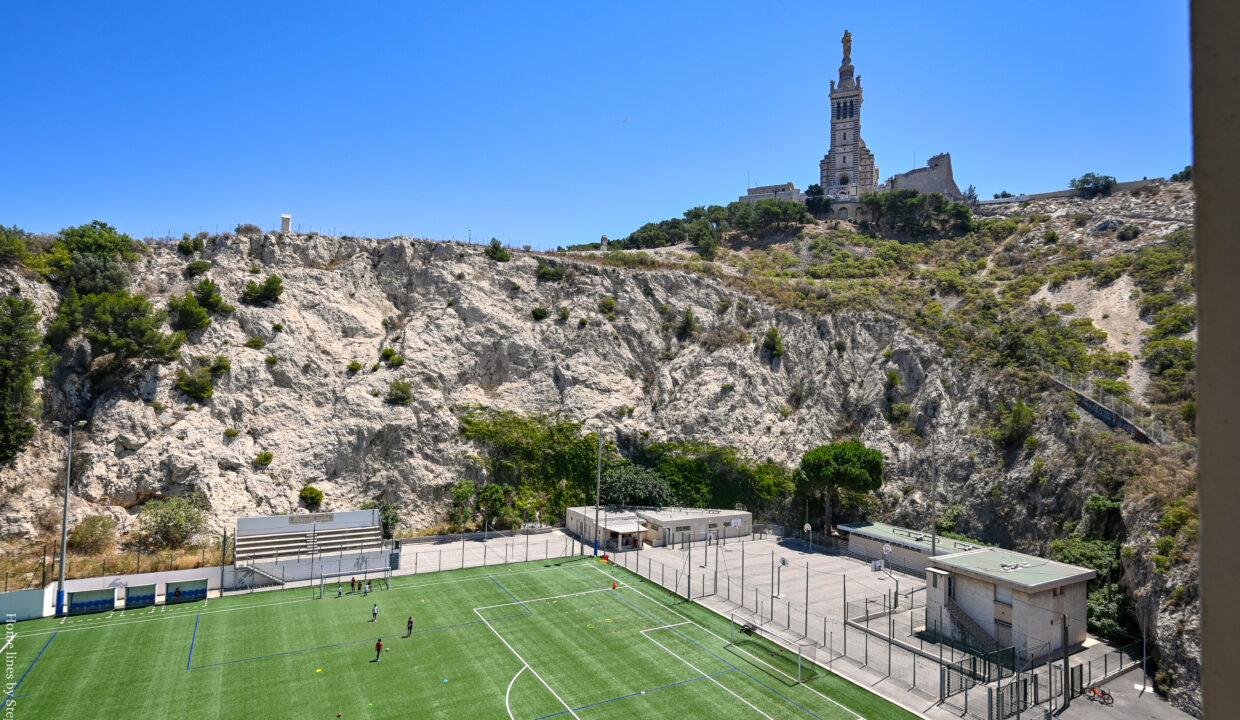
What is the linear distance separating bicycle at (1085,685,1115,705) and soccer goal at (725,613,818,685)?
33.0ft

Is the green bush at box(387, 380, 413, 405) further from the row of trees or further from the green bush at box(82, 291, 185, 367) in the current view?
the green bush at box(82, 291, 185, 367)

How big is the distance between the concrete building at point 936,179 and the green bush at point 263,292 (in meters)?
94.6

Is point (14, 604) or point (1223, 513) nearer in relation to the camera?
point (1223, 513)

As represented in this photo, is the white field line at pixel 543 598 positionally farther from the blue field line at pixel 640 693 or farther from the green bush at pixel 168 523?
the green bush at pixel 168 523

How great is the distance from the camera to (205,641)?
3061 centimetres

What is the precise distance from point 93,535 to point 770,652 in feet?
132

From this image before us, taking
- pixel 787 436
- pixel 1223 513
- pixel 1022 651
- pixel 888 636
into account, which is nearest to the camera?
pixel 1223 513

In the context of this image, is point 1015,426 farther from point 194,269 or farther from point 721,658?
point 194,269

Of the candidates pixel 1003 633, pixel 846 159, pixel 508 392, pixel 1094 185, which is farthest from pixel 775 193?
pixel 1003 633

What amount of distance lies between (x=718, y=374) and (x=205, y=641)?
44820mm

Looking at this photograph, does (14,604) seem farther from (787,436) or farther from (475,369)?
(787,436)

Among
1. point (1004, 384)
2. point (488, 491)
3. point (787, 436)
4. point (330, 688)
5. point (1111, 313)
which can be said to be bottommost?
point (330, 688)

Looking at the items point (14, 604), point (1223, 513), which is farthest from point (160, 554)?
point (1223, 513)

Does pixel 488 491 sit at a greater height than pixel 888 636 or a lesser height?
greater
